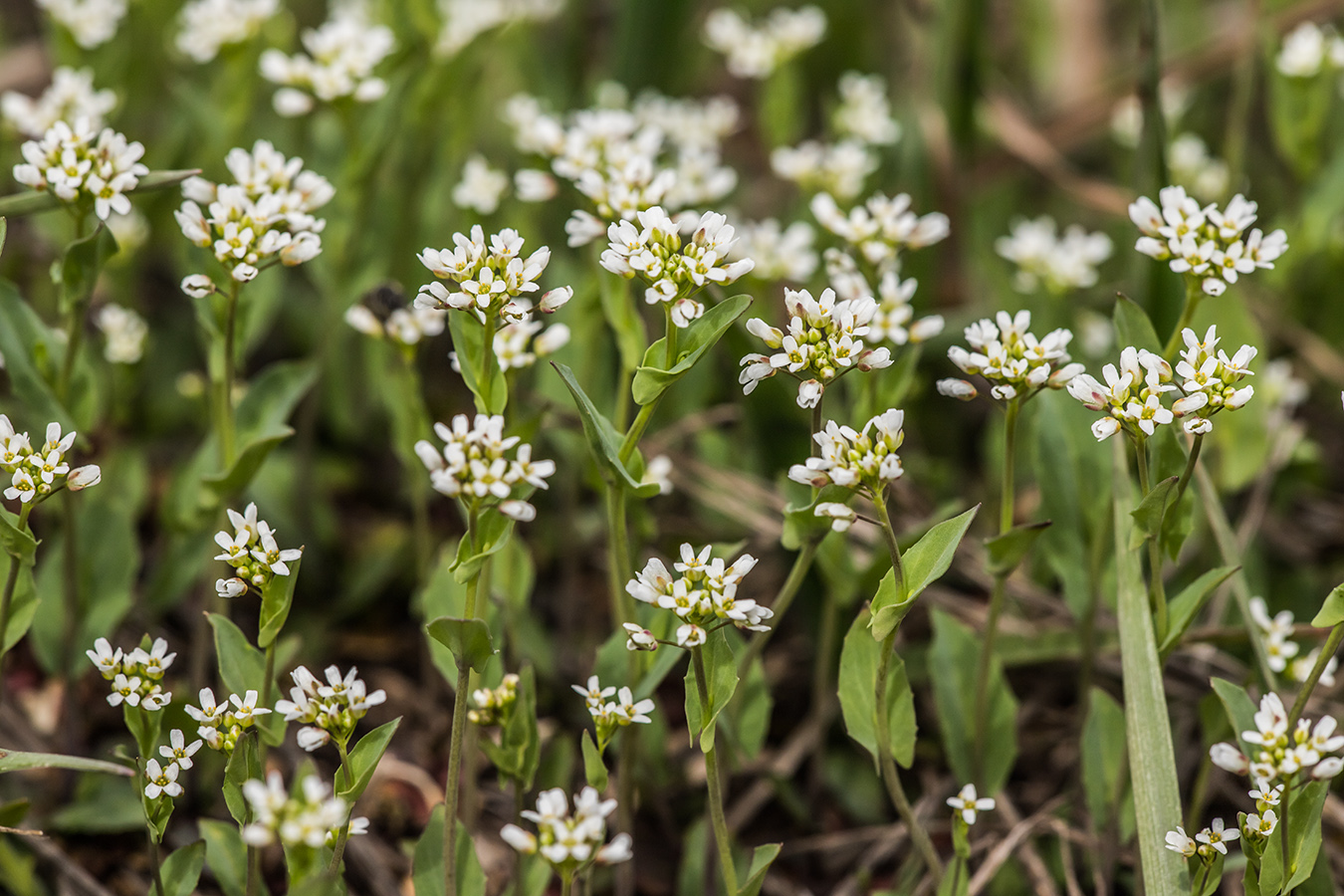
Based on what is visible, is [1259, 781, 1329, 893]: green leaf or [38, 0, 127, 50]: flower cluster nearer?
[1259, 781, 1329, 893]: green leaf

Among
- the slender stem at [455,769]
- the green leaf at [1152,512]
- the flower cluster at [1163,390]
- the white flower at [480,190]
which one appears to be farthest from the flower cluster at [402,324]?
the green leaf at [1152,512]

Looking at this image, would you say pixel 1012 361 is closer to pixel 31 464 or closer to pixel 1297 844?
pixel 1297 844

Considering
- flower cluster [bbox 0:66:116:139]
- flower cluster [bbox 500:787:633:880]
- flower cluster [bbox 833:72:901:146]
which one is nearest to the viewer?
flower cluster [bbox 500:787:633:880]

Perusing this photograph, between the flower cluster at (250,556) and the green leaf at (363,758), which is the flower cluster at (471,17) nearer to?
the flower cluster at (250,556)

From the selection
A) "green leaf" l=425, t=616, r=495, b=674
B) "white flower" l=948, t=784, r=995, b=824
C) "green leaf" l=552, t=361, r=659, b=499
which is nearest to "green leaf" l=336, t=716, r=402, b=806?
"green leaf" l=425, t=616, r=495, b=674

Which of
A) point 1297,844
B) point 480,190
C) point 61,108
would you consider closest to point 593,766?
point 1297,844

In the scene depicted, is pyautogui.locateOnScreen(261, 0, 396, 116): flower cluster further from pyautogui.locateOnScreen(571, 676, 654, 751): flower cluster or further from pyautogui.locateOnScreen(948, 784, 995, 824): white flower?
pyautogui.locateOnScreen(948, 784, 995, 824): white flower
